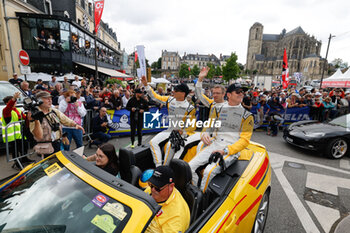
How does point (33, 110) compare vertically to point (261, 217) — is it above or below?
above

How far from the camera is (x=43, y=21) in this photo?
18.4 m

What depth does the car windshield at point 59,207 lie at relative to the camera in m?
1.33

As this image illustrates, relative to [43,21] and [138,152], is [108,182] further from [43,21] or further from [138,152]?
[43,21]

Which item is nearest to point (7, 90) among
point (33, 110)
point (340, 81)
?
point (33, 110)

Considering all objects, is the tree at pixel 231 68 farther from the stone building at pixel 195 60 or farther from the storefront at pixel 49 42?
the stone building at pixel 195 60

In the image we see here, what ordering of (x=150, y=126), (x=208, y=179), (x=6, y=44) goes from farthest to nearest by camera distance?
1. (x=6, y=44)
2. (x=150, y=126)
3. (x=208, y=179)

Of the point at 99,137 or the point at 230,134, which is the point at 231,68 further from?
the point at 230,134

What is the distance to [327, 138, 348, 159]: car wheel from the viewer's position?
18.5 ft

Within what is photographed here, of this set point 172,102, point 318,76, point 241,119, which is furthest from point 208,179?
point 318,76

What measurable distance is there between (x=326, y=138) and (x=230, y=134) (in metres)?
4.69

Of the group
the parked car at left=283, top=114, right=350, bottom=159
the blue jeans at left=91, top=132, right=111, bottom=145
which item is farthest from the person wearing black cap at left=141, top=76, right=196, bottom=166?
the parked car at left=283, top=114, right=350, bottom=159

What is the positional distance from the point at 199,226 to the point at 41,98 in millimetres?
3368

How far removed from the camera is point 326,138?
5.65m

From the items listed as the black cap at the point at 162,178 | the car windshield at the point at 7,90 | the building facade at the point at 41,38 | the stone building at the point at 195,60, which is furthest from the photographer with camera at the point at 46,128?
the stone building at the point at 195,60
